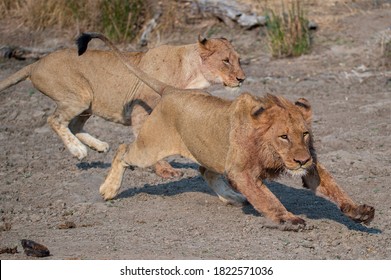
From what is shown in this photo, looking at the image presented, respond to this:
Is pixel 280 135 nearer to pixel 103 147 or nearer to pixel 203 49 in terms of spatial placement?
pixel 203 49

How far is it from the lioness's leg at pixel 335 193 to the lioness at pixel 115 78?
2.44 meters

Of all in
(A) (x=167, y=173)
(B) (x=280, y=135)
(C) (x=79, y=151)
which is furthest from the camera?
(C) (x=79, y=151)

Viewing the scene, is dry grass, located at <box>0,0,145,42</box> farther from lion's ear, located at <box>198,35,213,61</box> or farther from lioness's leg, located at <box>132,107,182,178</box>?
lioness's leg, located at <box>132,107,182,178</box>

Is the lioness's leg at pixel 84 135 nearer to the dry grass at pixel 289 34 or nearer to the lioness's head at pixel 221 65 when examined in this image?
the lioness's head at pixel 221 65

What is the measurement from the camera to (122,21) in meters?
12.8

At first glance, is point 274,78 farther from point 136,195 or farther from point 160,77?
point 136,195

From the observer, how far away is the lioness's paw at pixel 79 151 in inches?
341

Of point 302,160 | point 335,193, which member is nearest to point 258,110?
point 302,160

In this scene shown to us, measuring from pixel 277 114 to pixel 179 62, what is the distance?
254 cm

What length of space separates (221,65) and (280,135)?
2.68 meters

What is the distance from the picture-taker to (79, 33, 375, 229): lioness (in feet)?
20.2

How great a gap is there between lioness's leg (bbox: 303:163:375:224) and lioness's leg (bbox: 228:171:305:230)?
0.24 m

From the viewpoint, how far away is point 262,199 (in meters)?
6.26
